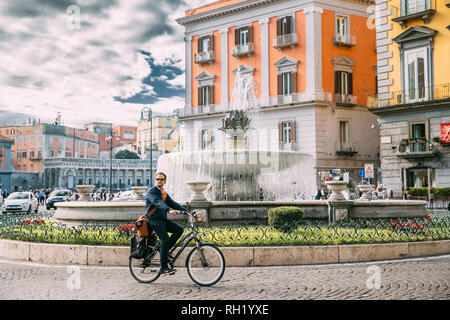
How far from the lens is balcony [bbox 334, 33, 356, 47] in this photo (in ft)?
112

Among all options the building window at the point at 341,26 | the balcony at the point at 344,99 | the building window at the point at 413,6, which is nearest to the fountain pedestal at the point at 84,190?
the building window at the point at 413,6

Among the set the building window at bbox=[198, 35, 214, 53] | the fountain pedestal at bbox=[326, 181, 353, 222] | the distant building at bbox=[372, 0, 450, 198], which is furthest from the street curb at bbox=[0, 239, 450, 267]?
the building window at bbox=[198, 35, 214, 53]

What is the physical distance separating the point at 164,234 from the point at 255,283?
5.18ft

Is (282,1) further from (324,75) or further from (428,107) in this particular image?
(428,107)

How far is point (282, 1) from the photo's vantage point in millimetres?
35094

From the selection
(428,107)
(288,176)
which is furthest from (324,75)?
(288,176)

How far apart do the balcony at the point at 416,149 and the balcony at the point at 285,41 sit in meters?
11.3

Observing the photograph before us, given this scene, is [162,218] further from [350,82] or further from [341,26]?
[341,26]

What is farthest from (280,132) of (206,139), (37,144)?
(37,144)

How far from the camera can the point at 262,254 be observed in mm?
9047

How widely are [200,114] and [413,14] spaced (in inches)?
723

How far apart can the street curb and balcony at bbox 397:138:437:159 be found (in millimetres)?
17330

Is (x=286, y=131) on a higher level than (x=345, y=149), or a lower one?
higher

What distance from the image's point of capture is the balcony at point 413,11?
26047 millimetres
